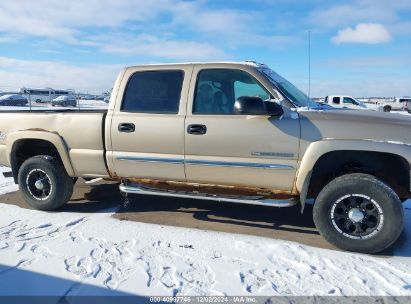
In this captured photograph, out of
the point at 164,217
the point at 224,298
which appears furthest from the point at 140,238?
the point at 224,298

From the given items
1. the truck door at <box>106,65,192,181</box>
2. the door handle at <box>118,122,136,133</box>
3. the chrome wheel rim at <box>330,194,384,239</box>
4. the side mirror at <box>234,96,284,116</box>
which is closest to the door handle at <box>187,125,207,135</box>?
the truck door at <box>106,65,192,181</box>

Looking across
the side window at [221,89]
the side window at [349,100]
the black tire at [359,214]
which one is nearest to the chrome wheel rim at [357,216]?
the black tire at [359,214]

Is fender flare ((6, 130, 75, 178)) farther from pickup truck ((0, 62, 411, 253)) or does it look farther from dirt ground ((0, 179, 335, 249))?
dirt ground ((0, 179, 335, 249))

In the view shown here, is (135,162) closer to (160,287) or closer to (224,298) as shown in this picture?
(160,287)

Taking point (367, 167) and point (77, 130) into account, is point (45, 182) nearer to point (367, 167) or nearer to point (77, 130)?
point (77, 130)

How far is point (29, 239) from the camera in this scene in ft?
14.5

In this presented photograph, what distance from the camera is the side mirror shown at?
4.21 m

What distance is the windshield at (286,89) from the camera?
4.54 metres

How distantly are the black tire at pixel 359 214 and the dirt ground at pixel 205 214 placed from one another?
0.26 m

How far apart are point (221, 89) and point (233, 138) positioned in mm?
669

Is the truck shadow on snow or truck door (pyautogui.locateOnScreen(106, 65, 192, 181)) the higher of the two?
truck door (pyautogui.locateOnScreen(106, 65, 192, 181))

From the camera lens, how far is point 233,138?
445cm

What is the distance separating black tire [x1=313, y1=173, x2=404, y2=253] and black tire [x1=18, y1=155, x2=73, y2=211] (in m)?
3.26

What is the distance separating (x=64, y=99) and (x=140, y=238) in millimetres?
40951
